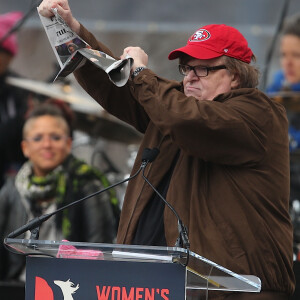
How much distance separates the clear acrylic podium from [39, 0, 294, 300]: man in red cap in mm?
187

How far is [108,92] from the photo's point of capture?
3086 mm

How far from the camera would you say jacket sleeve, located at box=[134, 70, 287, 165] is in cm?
259

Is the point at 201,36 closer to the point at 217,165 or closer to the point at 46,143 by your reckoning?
the point at 217,165

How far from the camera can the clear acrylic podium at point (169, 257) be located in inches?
87.8

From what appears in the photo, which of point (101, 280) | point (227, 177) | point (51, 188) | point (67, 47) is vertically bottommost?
point (101, 280)

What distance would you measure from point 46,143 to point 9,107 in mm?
358

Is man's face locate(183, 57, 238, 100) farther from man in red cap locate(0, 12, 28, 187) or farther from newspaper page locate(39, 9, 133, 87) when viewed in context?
man in red cap locate(0, 12, 28, 187)

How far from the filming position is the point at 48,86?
17.5ft

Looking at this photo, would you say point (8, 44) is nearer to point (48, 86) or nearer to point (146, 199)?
point (48, 86)

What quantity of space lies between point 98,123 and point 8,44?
2.74 ft

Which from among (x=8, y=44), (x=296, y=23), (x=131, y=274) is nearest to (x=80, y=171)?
(x=8, y=44)

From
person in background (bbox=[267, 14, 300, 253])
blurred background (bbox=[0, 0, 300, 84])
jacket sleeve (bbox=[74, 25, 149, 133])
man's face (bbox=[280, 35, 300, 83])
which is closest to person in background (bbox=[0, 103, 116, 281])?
blurred background (bbox=[0, 0, 300, 84])

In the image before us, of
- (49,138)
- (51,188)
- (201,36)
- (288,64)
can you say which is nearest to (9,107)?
(49,138)

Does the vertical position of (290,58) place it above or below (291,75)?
above
